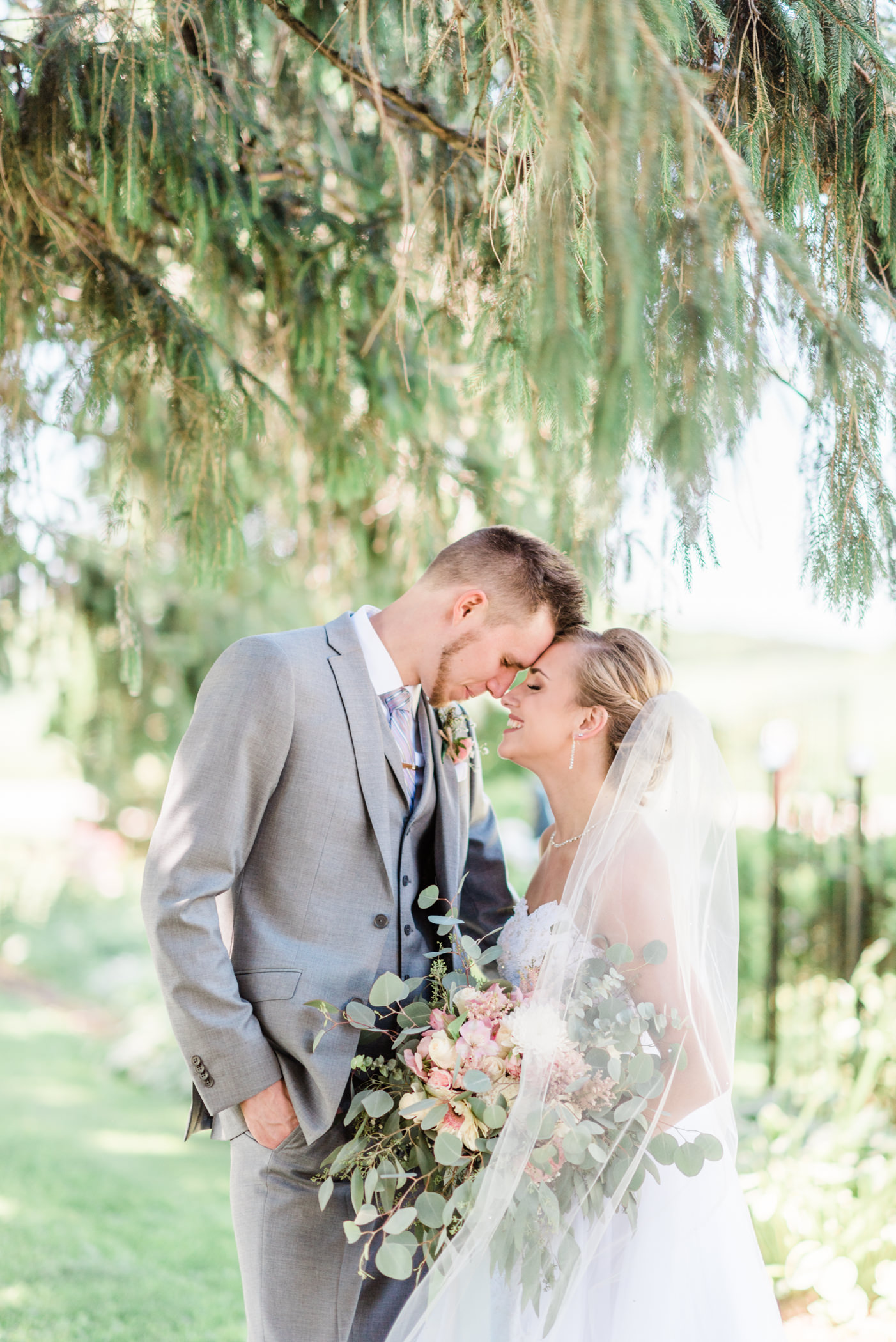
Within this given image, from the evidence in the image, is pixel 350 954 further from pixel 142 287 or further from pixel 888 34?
pixel 888 34

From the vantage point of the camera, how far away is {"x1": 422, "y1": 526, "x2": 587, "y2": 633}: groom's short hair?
2.56 meters

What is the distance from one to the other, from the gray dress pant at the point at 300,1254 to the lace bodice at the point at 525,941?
0.50 meters

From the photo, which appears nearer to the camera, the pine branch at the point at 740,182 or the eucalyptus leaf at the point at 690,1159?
the pine branch at the point at 740,182

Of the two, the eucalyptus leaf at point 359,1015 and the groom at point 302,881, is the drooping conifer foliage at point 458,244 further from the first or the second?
the eucalyptus leaf at point 359,1015

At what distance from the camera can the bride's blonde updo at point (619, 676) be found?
104 inches

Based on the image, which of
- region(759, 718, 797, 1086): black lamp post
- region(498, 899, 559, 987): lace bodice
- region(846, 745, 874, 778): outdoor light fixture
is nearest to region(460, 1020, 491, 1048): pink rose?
region(498, 899, 559, 987): lace bodice

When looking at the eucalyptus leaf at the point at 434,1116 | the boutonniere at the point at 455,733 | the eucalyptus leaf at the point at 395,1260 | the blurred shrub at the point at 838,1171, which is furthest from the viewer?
the blurred shrub at the point at 838,1171

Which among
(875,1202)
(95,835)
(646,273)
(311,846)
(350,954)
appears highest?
(646,273)

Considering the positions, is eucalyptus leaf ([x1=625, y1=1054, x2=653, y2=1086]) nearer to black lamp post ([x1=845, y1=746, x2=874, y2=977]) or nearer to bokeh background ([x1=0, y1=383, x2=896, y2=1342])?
bokeh background ([x1=0, y1=383, x2=896, y2=1342])

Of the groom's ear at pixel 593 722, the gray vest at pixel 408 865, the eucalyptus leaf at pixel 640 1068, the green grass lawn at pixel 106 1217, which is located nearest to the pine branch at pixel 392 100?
the groom's ear at pixel 593 722

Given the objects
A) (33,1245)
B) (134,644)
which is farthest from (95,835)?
(134,644)

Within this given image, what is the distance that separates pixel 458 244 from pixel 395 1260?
96.1 inches

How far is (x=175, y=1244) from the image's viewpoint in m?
4.46

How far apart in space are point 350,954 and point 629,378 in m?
1.41
